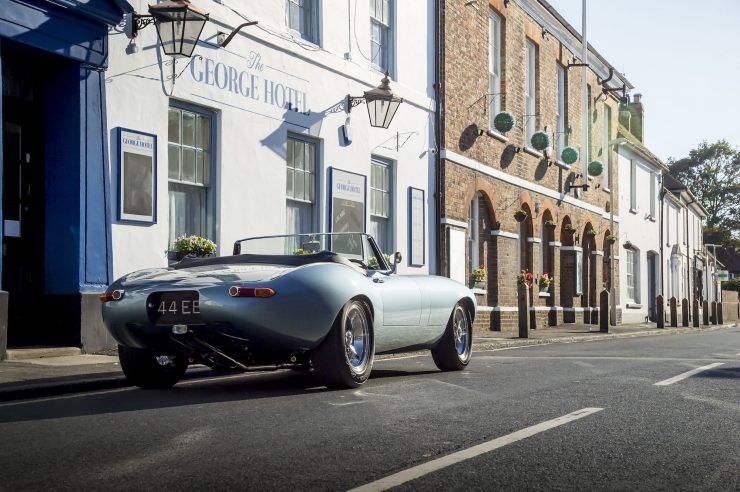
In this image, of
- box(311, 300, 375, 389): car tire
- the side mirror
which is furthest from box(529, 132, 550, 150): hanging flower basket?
box(311, 300, 375, 389): car tire

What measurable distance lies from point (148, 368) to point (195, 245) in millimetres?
4729

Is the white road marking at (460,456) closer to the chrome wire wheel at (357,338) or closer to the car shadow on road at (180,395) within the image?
the chrome wire wheel at (357,338)

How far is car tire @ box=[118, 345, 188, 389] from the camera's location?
8.23 m

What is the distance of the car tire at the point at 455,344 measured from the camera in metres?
10.3

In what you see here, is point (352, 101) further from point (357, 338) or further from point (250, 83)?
point (357, 338)

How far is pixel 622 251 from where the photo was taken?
36.7m

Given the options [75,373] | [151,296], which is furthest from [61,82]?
[151,296]

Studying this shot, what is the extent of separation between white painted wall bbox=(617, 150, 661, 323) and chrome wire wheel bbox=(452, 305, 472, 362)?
26.2 m

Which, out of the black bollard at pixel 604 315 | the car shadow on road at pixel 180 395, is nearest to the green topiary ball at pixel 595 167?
the black bollard at pixel 604 315

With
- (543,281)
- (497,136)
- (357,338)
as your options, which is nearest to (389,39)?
(497,136)

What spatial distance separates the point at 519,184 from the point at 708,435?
65.6 ft

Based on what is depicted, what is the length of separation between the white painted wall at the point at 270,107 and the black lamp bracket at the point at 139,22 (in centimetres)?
12

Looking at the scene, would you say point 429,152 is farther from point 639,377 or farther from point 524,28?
point 639,377

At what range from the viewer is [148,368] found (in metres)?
8.32
